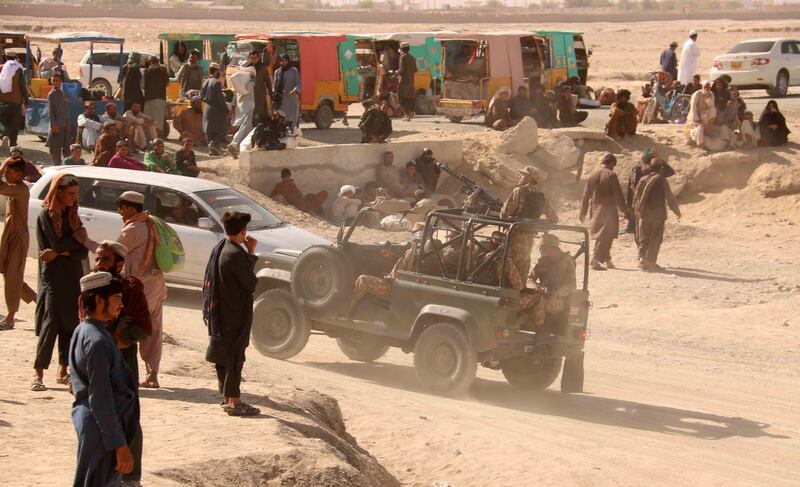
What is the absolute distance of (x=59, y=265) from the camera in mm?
8602

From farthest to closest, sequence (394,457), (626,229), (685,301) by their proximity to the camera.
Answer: (626,229) < (685,301) < (394,457)

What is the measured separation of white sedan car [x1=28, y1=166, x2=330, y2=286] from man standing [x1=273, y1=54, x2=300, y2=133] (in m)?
9.04

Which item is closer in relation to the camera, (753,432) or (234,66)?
(753,432)

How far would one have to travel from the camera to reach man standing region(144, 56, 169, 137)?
2288cm

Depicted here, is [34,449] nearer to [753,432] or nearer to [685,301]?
[753,432]

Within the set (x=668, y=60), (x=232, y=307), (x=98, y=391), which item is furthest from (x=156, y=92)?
(x=98, y=391)

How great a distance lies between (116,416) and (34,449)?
6.05 ft

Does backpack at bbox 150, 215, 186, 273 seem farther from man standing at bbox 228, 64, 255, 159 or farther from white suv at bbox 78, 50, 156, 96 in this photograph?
white suv at bbox 78, 50, 156, 96

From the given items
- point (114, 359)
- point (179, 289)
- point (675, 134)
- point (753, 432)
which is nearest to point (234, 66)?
point (675, 134)

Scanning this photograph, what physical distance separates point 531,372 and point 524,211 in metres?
1.66

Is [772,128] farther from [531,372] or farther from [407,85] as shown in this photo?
[531,372]

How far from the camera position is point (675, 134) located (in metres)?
24.9

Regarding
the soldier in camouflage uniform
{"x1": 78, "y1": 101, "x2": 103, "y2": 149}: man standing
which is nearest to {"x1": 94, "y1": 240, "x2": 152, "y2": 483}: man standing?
the soldier in camouflage uniform

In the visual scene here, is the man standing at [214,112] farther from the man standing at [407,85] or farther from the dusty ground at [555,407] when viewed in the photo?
the man standing at [407,85]
